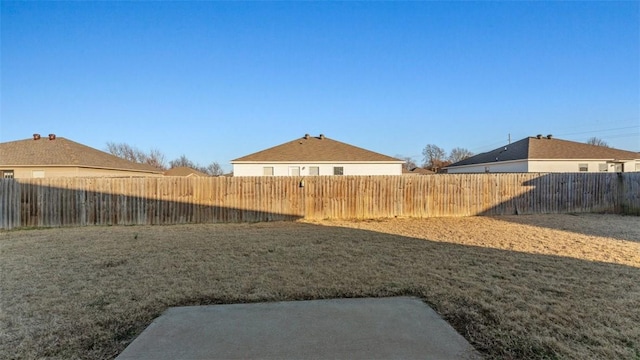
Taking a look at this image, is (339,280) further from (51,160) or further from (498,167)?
(498,167)

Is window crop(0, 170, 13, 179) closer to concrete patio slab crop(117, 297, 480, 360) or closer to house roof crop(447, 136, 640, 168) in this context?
concrete patio slab crop(117, 297, 480, 360)

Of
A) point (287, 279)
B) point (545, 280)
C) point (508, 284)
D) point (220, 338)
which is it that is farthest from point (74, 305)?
point (545, 280)

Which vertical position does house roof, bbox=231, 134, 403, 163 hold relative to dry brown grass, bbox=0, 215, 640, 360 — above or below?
above

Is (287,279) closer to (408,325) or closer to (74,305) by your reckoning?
(408,325)

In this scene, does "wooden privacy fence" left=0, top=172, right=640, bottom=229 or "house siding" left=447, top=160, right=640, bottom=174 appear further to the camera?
"house siding" left=447, top=160, right=640, bottom=174

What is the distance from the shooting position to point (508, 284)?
4.25 meters

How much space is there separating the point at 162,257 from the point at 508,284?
580 cm

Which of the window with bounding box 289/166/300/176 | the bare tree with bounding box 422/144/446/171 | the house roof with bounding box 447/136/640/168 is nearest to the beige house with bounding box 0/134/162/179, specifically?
the window with bounding box 289/166/300/176

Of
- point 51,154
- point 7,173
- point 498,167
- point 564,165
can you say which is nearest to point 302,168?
point 51,154

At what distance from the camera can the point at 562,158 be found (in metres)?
21.2

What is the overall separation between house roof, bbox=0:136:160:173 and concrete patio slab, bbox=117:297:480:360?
19214 millimetres

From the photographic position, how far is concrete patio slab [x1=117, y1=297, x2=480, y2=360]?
2.57 meters

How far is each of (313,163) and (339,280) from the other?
1465 cm

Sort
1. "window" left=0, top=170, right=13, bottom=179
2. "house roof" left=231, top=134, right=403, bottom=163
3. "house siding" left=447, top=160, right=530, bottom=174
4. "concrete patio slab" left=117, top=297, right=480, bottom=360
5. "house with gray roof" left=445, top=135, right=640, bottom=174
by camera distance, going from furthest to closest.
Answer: "house siding" left=447, top=160, right=530, bottom=174 < "house with gray roof" left=445, top=135, right=640, bottom=174 < "house roof" left=231, top=134, right=403, bottom=163 < "window" left=0, top=170, right=13, bottom=179 < "concrete patio slab" left=117, top=297, right=480, bottom=360
